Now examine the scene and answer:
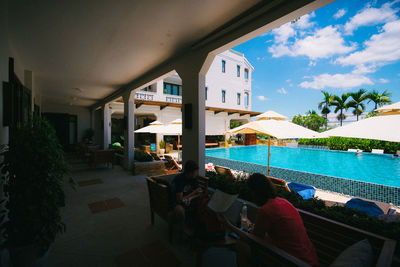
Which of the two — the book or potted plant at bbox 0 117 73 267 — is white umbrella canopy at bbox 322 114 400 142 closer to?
the book

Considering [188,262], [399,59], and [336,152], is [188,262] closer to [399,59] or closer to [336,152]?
[336,152]

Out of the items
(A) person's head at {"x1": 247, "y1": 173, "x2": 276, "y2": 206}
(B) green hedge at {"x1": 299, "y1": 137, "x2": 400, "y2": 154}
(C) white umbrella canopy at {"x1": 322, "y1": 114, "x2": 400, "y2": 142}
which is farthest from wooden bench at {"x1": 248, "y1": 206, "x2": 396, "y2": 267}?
(B) green hedge at {"x1": 299, "y1": 137, "x2": 400, "y2": 154}

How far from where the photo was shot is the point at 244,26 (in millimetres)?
2699

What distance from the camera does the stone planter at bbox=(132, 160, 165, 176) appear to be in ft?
21.5

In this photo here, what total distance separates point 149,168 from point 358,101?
Result: 32067 mm

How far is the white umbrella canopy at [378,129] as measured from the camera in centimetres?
191

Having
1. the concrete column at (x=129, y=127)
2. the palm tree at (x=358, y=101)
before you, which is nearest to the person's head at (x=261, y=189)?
the concrete column at (x=129, y=127)

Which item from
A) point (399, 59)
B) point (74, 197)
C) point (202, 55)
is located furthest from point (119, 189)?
point (399, 59)

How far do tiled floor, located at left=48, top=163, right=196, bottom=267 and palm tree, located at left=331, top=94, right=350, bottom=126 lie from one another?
33.5 metres

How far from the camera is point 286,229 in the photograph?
1358 millimetres

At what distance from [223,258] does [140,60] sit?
4.48m

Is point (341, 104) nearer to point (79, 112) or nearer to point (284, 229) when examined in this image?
point (284, 229)

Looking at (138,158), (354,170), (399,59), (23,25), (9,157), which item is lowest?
(354,170)

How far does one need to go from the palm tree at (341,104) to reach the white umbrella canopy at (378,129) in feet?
105
